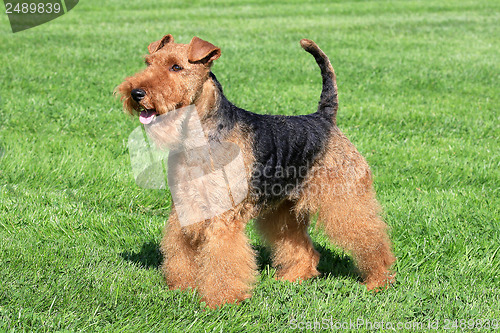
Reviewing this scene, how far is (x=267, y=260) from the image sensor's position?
15.2 ft

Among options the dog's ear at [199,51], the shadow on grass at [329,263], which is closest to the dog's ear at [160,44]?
the dog's ear at [199,51]

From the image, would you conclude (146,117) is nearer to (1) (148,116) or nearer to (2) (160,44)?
(1) (148,116)

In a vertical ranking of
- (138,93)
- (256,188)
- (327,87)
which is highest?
(138,93)

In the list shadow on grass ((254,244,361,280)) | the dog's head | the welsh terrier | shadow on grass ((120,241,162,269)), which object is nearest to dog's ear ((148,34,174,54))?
the welsh terrier

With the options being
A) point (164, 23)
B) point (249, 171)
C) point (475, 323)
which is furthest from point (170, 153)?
point (164, 23)

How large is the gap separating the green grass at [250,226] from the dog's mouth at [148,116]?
→ 3.58ft

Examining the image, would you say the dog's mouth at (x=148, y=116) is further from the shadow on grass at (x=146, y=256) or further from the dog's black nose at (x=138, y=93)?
the shadow on grass at (x=146, y=256)

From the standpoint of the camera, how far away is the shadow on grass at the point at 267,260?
420cm

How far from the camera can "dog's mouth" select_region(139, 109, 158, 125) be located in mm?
3158

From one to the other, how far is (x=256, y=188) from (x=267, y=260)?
1204mm

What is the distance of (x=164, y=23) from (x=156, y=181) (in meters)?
14.6

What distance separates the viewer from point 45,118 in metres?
7.47

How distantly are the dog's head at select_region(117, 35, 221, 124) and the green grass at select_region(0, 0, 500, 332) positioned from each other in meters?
1.05
